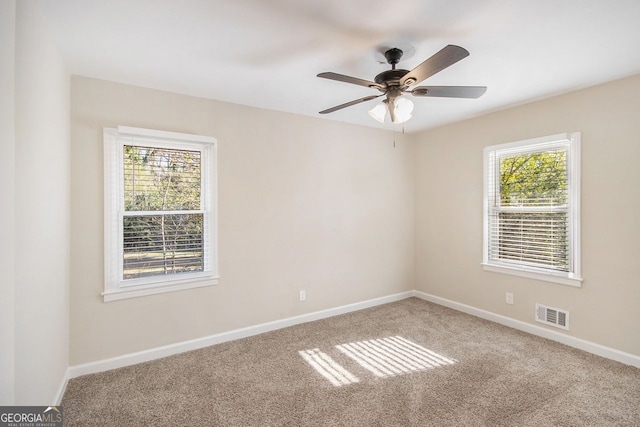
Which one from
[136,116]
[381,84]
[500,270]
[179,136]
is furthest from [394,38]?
[500,270]

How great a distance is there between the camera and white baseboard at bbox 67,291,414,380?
264 cm

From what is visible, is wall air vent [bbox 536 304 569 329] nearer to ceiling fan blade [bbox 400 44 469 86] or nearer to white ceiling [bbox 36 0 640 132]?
white ceiling [bbox 36 0 640 132]

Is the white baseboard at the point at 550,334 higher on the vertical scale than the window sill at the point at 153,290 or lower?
lower

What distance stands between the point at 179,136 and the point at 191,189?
0.52 m

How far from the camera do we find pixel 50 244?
6.57ft

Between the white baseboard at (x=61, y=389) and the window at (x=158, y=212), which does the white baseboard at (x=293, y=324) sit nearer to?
the white baseboard at (x=61, y=389)

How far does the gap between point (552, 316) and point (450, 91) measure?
2641mm

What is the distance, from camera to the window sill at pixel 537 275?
307cm

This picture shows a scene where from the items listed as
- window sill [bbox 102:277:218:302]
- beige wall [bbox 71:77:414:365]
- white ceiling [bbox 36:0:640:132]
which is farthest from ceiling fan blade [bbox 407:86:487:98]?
window sill [bbox 102:277:218:302]

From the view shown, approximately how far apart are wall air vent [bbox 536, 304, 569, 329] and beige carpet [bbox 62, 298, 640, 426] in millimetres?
204

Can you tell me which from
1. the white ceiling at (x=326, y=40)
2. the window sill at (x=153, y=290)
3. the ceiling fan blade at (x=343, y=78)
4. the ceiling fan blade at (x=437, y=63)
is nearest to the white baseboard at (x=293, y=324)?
the window sill at (x=153, y=290)

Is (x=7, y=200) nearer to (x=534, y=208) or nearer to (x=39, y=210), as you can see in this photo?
(x=39, y=210)

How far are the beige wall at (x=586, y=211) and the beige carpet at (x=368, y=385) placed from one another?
0.39 meters

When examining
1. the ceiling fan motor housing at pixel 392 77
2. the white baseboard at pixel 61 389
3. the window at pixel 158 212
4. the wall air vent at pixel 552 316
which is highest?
the ceiling fan motor housing at pixel 392 77
